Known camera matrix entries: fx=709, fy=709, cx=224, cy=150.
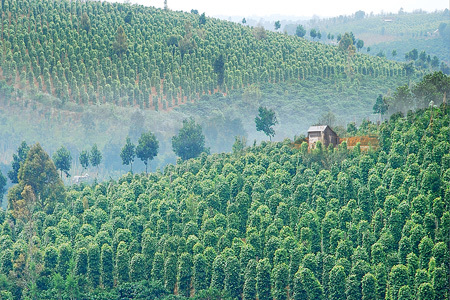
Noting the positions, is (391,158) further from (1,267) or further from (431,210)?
(1,267)

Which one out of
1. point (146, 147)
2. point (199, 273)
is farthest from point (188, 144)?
point (199, 273)

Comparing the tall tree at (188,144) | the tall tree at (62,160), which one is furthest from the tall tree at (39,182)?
the tall tree at (188,144)

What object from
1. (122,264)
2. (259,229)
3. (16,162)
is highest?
A: (259,229)

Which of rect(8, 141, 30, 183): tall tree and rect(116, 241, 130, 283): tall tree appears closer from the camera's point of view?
rect(116, 241, 130, 283): tall tree

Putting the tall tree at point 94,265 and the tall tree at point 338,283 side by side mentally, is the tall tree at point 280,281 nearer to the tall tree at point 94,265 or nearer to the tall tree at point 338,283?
the tall tree at point 338,283

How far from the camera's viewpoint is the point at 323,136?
13625 cm

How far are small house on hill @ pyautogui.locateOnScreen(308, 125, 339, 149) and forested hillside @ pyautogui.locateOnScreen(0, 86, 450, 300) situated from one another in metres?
5.37

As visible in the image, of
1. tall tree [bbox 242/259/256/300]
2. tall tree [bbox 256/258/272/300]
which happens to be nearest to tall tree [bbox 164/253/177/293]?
tall tree [bbox 242/259/256/300]

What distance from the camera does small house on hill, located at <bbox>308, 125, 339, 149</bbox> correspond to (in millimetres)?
136312

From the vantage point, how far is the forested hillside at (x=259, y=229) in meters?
94.3

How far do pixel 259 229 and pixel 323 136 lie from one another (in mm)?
34415

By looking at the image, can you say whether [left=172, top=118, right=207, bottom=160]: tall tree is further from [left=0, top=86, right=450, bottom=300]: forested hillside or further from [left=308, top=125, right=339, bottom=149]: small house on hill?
[left=308, top=125, right=339, bottom=149]: small house on hill

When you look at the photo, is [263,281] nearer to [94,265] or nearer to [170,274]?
[170,274]

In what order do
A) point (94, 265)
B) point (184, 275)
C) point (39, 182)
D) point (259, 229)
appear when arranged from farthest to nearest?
point (39, 182), point (94, 265), point (259, 229), point (184, 275)
